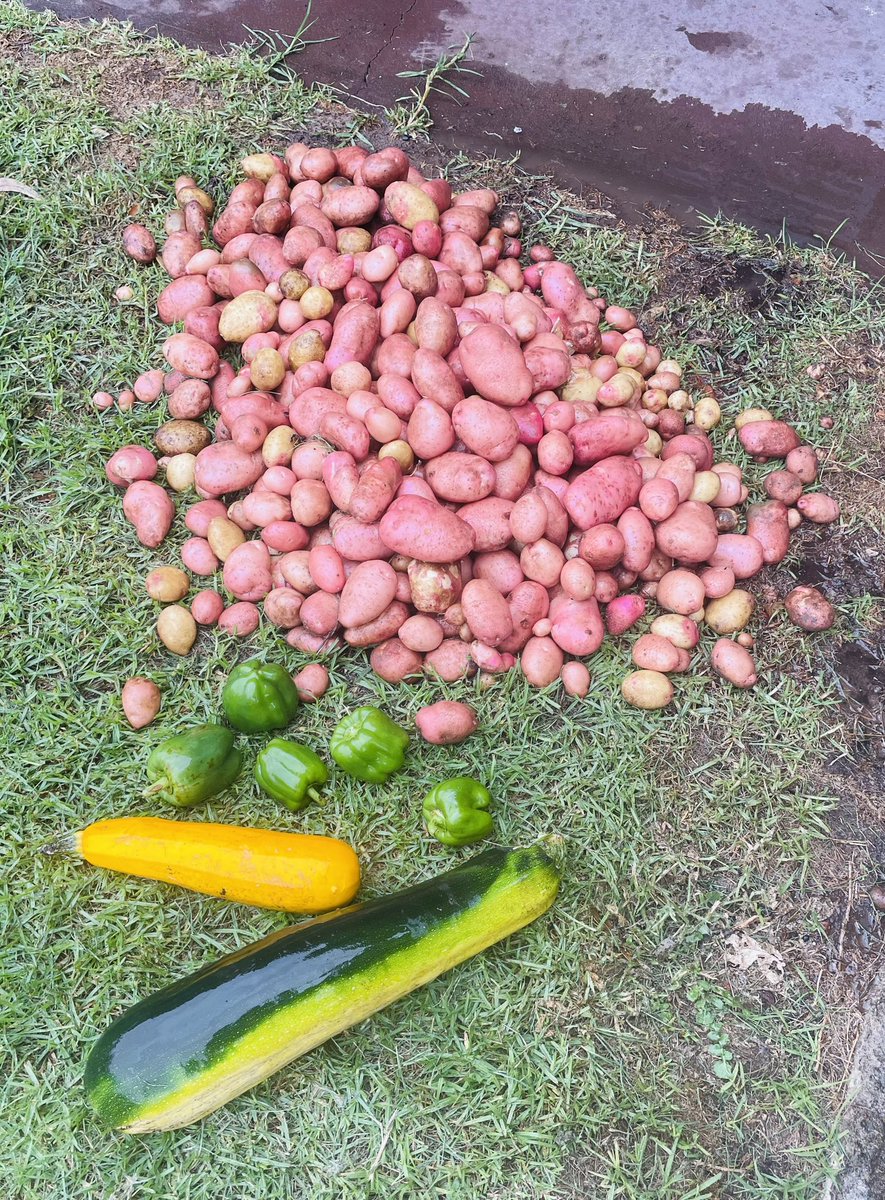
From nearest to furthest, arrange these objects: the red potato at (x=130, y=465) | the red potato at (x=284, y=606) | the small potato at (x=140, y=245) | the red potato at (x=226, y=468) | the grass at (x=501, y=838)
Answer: the grass at (x=501, y=838) < the red potato at (x=284, y=606) < the red potato at (x=226, y=468) < the red potato at (x=130, y=465) < the small potato at (x=140, y=245)

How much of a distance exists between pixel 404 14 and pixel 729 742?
362 centimetres

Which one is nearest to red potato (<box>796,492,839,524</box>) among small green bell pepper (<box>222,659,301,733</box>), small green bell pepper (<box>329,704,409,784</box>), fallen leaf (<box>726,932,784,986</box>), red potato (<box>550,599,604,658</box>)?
red potato (<box>550,599,604,658</box>)

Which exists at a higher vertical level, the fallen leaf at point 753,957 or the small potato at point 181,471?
the small potato at point 181,471

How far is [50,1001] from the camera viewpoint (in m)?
2.36

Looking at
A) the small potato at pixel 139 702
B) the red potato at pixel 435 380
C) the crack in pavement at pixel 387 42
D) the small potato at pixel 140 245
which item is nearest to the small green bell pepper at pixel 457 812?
the small potato at pixel 139 702

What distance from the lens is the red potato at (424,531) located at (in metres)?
2.54

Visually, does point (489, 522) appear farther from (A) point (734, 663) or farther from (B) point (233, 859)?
(B) point (233, 859)

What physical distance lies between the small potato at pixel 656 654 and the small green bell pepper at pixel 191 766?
1.30 m

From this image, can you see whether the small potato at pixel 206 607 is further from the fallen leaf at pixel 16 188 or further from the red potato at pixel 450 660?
the fallen leaf at pixel 16 188

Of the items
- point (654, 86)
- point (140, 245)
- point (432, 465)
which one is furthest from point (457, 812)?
point (654, 86)

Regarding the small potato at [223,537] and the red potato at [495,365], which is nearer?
the red potato at [495,365]

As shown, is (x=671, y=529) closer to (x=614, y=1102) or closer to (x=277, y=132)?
(x=614, y=1102)

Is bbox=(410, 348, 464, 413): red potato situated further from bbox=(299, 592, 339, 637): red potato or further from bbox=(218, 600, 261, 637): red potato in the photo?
bbox=(218, 600, 261, 637): red potato

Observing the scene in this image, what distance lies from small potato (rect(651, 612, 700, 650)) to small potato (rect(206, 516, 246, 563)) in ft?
4.59
